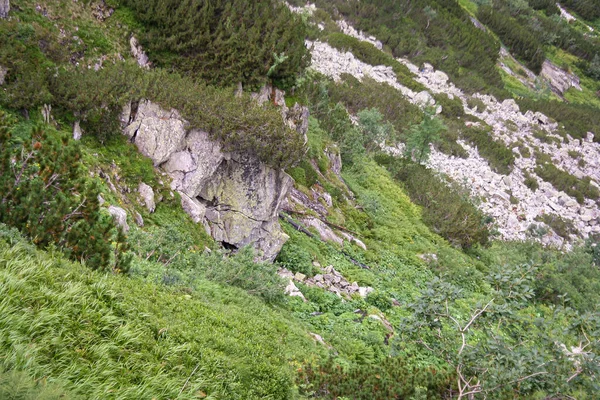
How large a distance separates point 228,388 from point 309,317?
→ 16.6 feet

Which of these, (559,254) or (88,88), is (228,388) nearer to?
(88,88)

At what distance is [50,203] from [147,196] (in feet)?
13.7

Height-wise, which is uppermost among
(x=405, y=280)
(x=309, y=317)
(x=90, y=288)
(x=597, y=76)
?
(x=597, y=76)

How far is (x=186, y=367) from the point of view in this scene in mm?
3812

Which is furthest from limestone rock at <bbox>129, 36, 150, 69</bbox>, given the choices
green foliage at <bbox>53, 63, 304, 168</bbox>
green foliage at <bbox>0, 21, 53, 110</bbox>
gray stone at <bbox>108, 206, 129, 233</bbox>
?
gray stone at <bbox>108, 206, 129, 233</bbox>

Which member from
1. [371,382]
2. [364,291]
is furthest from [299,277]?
[371,382]

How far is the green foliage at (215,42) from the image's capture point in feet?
40.9

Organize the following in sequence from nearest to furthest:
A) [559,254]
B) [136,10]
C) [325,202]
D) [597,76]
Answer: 1. [136,10]
2. [325,202]
3. [559,254]
4. [597,76]

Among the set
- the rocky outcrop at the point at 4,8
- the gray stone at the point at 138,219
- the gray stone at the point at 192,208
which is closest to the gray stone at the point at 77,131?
the gray stone at the point at 138,219

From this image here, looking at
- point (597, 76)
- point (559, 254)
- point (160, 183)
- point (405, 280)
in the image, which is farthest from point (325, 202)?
point (597, 76)

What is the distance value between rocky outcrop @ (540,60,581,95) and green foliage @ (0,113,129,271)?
59.3 metres

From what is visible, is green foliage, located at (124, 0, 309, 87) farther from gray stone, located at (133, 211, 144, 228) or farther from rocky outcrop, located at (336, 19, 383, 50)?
rocky outcrop, located at (336, 19, 383, 50)

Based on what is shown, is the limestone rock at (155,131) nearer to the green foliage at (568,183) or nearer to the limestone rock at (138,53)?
the limestone rock at (138,53)

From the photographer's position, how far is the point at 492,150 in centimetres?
3300
